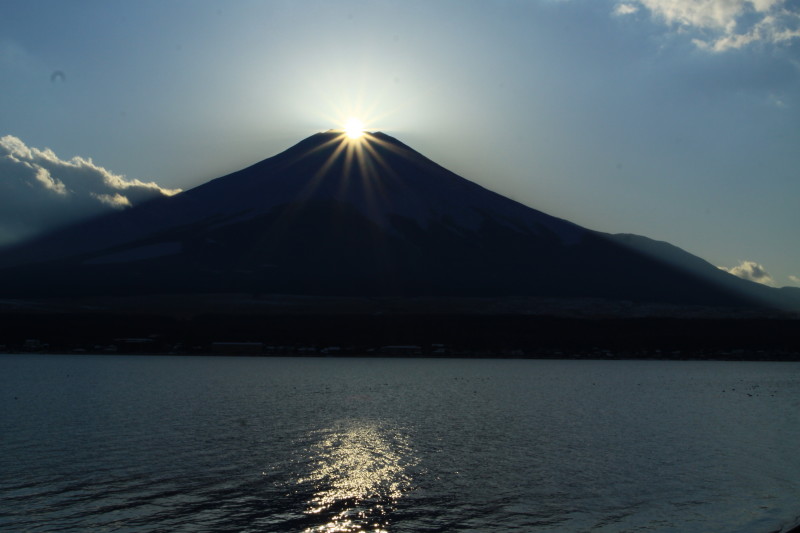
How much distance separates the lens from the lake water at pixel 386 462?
22344 millimetres

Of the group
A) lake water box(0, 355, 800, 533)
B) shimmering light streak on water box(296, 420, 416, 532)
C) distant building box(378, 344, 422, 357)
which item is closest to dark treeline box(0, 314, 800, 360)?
distant building box(378, 344, 422, 357)

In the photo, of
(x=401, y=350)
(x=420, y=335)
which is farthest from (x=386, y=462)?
(x=420, y=335)

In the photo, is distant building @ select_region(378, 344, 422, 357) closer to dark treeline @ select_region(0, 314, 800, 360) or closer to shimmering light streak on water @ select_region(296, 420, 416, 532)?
dark treeline @ select_region(0, 314, 800, 360)

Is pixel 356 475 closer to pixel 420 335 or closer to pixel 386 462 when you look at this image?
pixel 386 462

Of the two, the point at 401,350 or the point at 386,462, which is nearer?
the point at 386,462

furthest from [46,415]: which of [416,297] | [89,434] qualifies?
[416,297]

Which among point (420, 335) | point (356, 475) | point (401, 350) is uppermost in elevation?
point (420, 335)

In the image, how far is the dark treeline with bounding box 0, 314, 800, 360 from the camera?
14725 cm

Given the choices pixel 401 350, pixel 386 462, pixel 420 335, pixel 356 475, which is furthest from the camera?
pixel 420 335

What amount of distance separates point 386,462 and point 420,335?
421 feet

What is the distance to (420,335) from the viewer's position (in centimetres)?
15912

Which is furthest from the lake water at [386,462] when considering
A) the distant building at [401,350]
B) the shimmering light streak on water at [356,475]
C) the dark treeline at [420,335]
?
the dark treeline at [420,335]

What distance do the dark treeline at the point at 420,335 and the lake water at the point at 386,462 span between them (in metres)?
87.4

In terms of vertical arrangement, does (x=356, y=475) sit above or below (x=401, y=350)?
below
